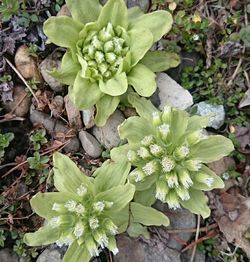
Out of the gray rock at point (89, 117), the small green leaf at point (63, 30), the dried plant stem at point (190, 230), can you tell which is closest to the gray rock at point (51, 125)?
the gray rock at point (89, 117)

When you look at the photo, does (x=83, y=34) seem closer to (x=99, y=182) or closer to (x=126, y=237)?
(x=99, y=182)

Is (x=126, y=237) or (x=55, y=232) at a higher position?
Answer: (x=55, y=232)

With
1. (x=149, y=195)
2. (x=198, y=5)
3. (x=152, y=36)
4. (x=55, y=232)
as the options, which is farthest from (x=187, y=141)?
(x=198, y=5)

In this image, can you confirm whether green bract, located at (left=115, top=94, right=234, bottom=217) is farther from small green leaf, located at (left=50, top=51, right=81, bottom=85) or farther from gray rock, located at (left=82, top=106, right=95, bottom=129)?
small green leaf, located at (left=50, top=51, right=81, bottom=85)

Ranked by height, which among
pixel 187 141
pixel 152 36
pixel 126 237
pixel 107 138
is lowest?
pixel 126 237

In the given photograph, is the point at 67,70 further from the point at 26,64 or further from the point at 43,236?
the point at 43,236

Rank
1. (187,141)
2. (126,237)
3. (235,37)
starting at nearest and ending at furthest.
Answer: (187,141) → (126,237) → (235,37)

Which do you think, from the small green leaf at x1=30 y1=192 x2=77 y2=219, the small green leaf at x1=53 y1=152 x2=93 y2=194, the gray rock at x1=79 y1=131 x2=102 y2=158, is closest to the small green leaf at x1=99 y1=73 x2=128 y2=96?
the gray rock at x1=79 y1=131 x2=102 y2=158
